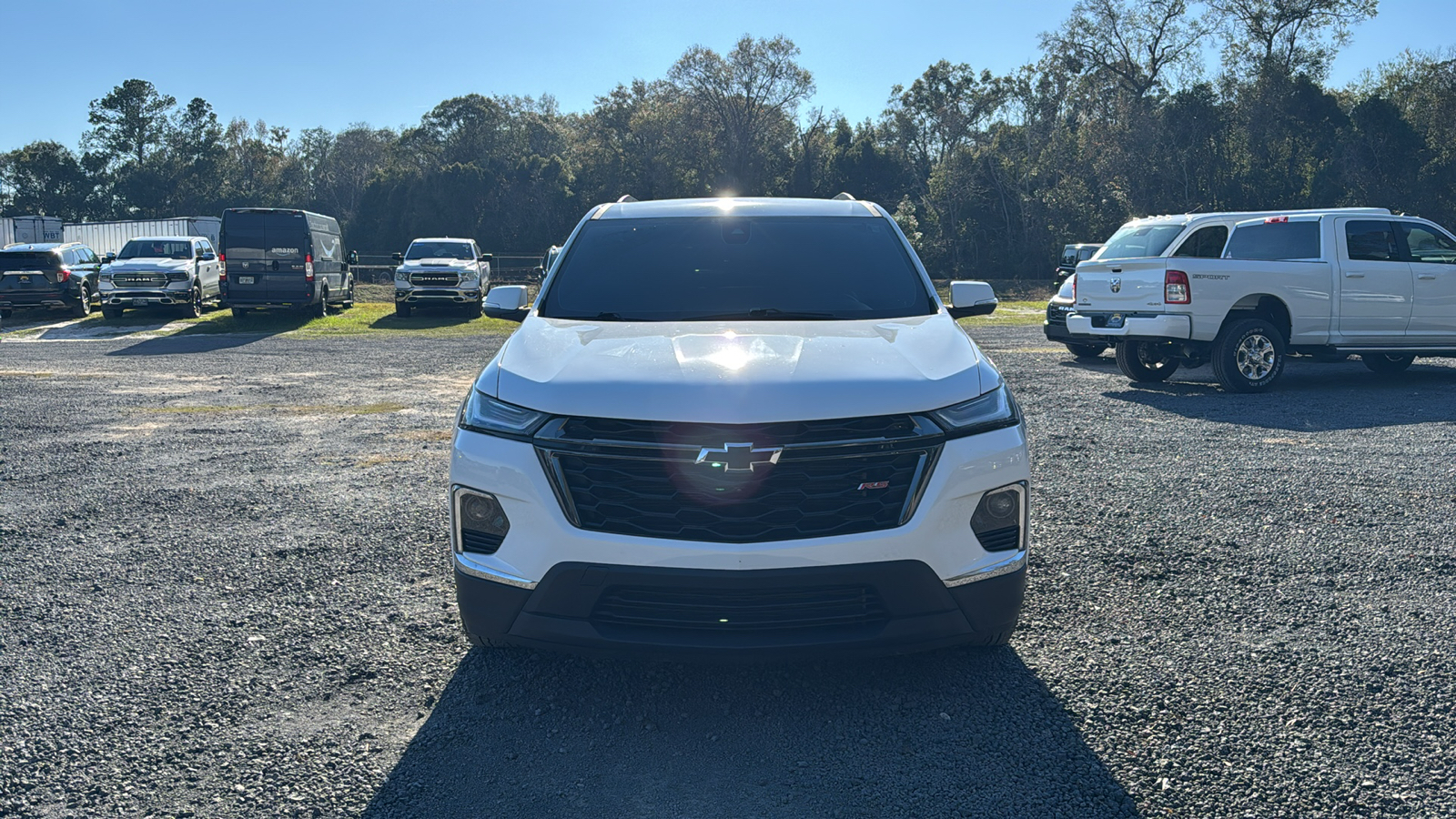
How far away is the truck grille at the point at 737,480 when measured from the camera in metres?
3.23

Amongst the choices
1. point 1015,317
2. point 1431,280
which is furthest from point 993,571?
point 1015,317

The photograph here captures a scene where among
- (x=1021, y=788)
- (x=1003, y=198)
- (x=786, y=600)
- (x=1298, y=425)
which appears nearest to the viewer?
(x=1021, y=788)

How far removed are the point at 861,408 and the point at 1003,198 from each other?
5043 centimetres

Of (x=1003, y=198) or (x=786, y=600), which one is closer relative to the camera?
(x=786, y=600)

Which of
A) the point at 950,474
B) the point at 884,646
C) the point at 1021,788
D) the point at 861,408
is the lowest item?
the point at 1021,788

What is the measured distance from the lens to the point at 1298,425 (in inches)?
370

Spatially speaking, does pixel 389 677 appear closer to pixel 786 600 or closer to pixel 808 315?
pixel 786 600

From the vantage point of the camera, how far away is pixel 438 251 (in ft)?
84.6

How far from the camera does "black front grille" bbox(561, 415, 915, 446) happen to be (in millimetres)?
3236

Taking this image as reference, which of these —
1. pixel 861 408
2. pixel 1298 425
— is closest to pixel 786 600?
pixel 861 408

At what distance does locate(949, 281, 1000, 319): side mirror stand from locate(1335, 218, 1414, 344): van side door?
28.3 ft

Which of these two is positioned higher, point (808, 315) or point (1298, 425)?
point (808, 315)

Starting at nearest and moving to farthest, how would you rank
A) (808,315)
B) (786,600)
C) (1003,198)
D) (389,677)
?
(786,600), (389,677), (808,315), (1003,198)

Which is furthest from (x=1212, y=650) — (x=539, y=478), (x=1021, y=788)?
(x=539, y=478)
